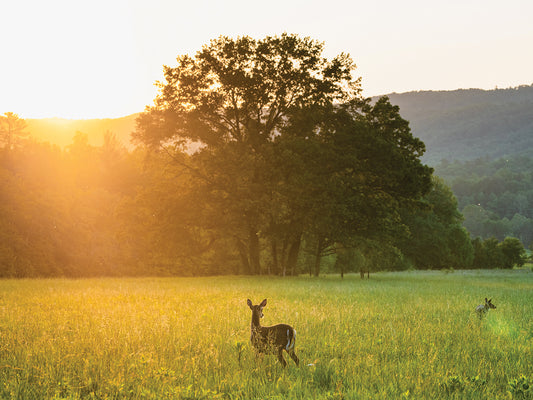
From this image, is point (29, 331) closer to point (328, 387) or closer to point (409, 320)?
point (328, 387)

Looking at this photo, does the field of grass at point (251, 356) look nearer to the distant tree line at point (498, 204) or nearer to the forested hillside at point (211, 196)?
the forested hillside at point (211, 196)

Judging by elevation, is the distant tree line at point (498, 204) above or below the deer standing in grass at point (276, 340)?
above

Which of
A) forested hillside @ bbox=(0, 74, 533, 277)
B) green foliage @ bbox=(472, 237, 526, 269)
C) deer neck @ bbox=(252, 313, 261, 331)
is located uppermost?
forested hillside @ bbox=(0, 74, 533, 277)

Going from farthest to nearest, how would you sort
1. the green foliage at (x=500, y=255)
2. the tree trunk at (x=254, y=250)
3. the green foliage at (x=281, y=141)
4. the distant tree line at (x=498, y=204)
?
the distant tree line at (x=498, y=204)
the green foliage at (x=500, y=255)
the tree trunk at (x=254, y=250)
the green foliage at (x=281, y=141)

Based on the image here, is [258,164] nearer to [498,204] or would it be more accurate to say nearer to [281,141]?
[281,141]

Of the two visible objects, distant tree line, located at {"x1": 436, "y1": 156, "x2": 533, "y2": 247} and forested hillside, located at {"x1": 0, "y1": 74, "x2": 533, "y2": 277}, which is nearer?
forested hillside, located at {"x1": 0, "y1": 74, "x2": 533, "y2": 277}

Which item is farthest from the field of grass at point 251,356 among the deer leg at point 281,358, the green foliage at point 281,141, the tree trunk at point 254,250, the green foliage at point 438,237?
the green foliage at point 438,237

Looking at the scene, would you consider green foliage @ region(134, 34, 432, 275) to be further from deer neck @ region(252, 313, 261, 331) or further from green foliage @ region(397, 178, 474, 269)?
green foliage @ region(397, 178, 474, 269)

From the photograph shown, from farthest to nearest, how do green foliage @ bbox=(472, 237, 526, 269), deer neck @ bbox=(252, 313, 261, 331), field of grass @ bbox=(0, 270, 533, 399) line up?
green foliage @ bbox=(472, 237, 526, 269) → deer neck @ bbox=(252, 313, 261, 331) → field of grass @ bbox=(0, 270, 533, 399)

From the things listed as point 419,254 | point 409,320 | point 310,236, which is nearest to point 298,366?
point 409,320

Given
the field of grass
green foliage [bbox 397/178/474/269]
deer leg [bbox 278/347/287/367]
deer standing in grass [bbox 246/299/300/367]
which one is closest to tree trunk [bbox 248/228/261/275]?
the field of grass

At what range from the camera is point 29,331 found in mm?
9391

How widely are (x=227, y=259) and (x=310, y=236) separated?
17.1 m

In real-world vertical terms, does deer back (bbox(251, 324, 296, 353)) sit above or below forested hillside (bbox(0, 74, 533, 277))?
below
